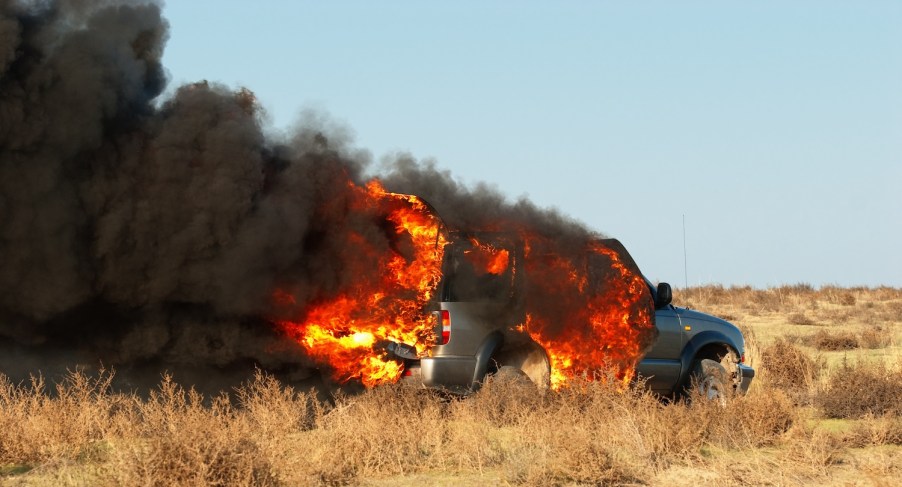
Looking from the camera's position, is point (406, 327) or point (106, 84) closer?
point (106, 84)

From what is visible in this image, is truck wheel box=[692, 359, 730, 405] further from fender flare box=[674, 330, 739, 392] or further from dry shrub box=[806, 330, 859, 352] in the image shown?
dry shrub box=[806, 330, 859, 352]

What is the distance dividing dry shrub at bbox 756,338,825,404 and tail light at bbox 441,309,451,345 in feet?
21.5

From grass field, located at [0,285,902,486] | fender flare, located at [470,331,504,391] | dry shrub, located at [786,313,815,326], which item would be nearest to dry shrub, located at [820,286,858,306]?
dry shrub, located at [786,313,815,326]

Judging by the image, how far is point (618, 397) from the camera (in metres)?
10.6

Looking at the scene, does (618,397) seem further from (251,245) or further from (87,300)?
(87,300)

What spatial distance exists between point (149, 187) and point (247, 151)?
1035 mm

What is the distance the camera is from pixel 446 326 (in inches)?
435

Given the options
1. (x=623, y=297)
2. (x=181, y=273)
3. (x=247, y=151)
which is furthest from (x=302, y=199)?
(x=623, y=297)

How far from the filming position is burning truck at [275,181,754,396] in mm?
11133

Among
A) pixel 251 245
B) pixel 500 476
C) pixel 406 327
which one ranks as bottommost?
pixel 500 476

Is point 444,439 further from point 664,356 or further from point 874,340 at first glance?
point 874,340

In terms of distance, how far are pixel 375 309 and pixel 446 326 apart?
0.78 m

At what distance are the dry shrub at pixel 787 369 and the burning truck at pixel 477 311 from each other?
12.9 feet

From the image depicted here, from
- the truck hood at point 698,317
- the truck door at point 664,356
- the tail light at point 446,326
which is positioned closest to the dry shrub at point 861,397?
the truck hood at point 698,317
